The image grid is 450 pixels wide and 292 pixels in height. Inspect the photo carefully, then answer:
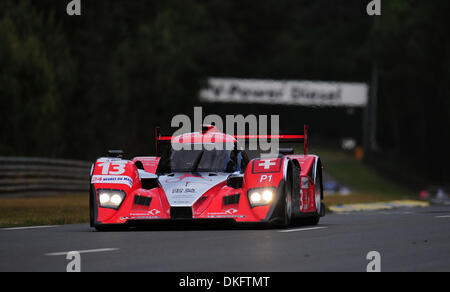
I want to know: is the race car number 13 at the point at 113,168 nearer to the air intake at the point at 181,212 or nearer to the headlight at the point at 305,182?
the air intake at the point at 181,212

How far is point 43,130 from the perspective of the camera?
101 feet

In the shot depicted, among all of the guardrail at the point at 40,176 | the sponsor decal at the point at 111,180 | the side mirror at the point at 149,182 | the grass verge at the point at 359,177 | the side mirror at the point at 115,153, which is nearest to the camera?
the sponsor decal at the point at 111,180

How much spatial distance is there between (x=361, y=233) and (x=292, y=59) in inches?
3771

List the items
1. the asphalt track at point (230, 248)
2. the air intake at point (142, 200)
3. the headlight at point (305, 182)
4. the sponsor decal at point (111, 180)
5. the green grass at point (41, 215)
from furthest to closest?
the green grass at point (41, 215) < the headlight at point (305, 182) < the sponsor decal at point (111, 180) < the air intake at point (142, 200) < the asphalt track at point (230, 248)

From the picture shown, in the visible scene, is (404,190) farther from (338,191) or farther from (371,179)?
(338,191)

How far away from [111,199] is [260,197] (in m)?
1.98

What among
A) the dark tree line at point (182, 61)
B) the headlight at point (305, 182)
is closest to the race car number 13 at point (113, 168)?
the headlight at point (305, 182)

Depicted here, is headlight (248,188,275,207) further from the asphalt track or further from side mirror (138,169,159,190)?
side mirror (138,169,159,190)

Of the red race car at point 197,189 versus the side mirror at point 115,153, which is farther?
the side mirror at point 115,153

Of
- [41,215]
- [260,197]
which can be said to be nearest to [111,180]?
[260,197]

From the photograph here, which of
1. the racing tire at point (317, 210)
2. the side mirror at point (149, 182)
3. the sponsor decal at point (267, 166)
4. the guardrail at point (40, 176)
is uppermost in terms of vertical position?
the sponsor decal at point (267, 166)

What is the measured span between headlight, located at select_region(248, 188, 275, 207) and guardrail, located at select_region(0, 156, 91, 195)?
1342cm

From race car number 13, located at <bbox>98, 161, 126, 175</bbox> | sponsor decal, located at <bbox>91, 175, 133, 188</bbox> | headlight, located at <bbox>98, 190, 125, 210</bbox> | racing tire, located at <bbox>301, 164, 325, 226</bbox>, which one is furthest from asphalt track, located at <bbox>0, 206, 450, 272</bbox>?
racing tire, located at <bbox>301, 164, 325, 226</bbox>

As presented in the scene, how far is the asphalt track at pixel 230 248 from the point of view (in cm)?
1000
